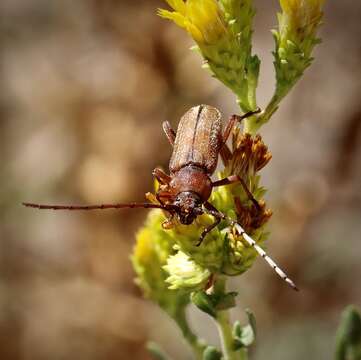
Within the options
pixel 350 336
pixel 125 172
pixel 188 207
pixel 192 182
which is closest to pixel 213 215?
pixel 188 207

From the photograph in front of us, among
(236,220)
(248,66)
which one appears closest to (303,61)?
(248,66)

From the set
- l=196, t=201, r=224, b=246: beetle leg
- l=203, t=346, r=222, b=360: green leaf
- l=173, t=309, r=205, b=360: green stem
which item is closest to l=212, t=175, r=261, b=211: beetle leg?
l=196, t=201, r=224, b=246: beetle leg

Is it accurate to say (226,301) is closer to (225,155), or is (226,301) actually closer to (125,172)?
(225,155)

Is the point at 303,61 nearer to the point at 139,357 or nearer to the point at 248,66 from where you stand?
the point at 248,66

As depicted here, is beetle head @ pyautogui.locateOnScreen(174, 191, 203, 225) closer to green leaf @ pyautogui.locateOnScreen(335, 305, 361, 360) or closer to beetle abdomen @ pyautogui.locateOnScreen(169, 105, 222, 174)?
beetle abdomen @ pyautogui.locateOnScreen(169, 105, 222, 174)

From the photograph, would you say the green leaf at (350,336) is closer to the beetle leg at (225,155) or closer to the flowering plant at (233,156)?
the flowering plant at (233,156)

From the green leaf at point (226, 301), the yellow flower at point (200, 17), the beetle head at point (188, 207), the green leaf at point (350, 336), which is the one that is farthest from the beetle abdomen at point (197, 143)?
the green leaf at point (350, 336)
